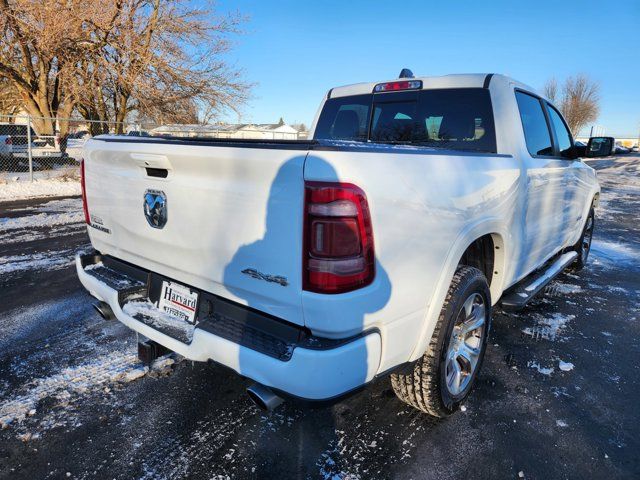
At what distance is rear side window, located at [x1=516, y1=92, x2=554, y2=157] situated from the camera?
11.3ft

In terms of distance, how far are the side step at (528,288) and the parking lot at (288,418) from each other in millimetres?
449

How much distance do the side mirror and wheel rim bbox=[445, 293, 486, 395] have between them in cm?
292

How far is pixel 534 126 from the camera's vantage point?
3.67 metres

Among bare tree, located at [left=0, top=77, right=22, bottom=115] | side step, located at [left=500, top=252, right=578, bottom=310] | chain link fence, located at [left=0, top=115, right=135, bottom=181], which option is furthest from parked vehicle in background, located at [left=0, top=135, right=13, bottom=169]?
side step, located at [left=500, top=252, right=578, bottom=310]

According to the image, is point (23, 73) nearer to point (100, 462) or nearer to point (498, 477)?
point (100, 462)

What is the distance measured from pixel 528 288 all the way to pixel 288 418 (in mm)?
2260

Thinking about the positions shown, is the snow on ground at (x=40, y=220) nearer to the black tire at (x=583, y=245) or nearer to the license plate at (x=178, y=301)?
the license plate at (x=178, y=301)

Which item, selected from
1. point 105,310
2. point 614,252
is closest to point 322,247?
point 105,310

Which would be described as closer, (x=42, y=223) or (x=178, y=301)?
(x=178, y=301)

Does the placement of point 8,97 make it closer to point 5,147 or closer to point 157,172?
point 5,147

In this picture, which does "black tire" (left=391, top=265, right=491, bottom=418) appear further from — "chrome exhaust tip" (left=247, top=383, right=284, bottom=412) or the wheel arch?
"chrome exhaust tip" (left=247, top=383, right=284, bottom=412)

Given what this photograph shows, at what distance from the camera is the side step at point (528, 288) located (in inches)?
131

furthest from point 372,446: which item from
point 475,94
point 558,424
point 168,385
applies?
point 475,94

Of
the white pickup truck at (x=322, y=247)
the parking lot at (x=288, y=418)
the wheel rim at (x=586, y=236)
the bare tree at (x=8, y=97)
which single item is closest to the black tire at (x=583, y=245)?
the wheel rim at (x=586, y=236)
